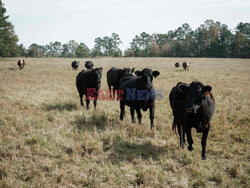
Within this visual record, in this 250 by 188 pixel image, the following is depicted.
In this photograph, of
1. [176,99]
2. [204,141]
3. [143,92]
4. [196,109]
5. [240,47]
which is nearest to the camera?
[196,109]

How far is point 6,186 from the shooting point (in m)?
3.50

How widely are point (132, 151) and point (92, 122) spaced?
256 centimetres

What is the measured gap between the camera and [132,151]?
5215mm

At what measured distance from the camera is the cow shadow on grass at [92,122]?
6801mm

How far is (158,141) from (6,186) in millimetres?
3959

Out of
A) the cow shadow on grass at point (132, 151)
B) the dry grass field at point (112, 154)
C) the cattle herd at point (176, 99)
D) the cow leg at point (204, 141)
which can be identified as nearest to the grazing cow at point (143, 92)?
the cattle herd at point (176, 99)

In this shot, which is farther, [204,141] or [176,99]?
[176,99]

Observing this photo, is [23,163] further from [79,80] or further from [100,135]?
[79,80]

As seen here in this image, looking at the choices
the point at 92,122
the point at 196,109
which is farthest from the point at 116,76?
the point at 196,109

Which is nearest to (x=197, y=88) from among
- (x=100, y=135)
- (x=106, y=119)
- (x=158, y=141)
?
(x=158, y=141)

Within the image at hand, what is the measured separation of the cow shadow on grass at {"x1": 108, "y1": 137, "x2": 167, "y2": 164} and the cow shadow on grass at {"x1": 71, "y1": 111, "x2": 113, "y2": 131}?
1.36 meters

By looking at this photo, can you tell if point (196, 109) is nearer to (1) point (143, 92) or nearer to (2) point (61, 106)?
(1) point (143, 92)

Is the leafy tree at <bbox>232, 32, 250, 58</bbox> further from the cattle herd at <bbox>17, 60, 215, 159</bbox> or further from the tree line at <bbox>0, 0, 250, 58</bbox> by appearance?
the cattle herd at <bbox>17, 60, 215, 159</bbox>

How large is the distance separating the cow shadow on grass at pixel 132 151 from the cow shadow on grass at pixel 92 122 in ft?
4.46
